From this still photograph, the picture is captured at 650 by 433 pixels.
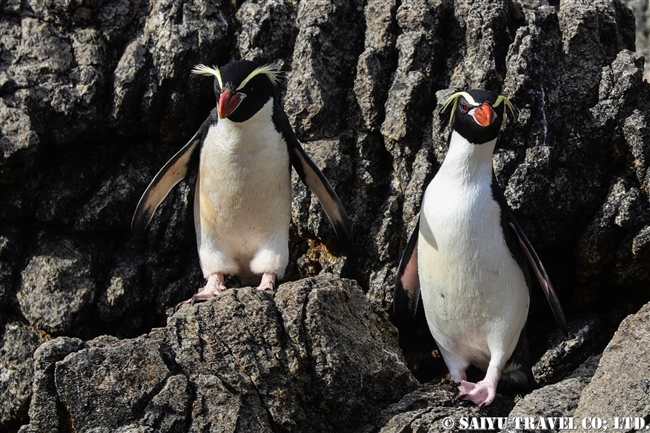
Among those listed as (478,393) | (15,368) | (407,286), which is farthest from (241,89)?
(15,368)

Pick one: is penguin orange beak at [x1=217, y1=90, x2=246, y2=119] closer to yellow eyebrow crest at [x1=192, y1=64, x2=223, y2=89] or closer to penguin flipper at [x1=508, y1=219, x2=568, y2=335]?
yellow eyebrow crest at [x1=192, y1=64, x2=223, y2=89]

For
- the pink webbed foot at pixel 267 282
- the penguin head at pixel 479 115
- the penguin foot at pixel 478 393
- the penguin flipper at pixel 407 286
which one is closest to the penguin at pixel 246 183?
the pink webbed foot at pixel 267 282

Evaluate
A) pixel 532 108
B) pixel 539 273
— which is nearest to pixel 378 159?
pixel 532 108

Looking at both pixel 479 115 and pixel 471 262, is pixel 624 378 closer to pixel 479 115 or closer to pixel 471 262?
pixel 471 262

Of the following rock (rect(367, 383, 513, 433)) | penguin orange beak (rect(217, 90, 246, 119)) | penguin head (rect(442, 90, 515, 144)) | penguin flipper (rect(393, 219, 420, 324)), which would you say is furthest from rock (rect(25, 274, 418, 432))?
penguin head (rect(442, 90, 515, 144))

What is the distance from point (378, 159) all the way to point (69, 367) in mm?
2929

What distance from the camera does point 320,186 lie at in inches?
223

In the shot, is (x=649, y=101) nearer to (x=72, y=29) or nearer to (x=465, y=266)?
(x=465, y=266)

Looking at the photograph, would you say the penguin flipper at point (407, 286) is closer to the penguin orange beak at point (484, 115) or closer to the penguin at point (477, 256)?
Answer: the penguin at point (477, 256)

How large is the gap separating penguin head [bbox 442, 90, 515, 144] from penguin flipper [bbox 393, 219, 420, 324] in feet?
2.79

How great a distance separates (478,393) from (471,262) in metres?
0.78

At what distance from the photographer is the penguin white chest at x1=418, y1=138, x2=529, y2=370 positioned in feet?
16.5

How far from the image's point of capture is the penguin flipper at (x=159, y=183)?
566cm

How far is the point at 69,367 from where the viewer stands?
4.12m
